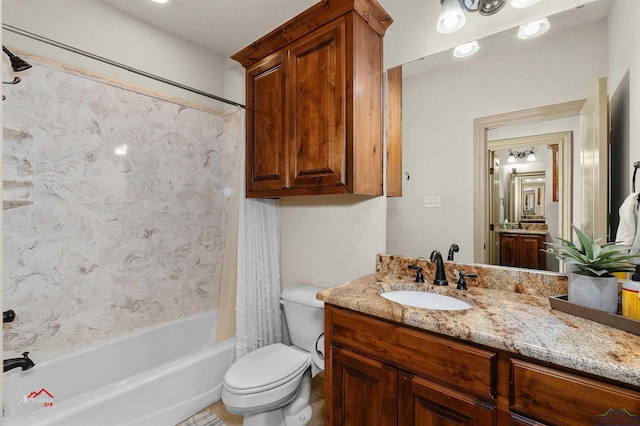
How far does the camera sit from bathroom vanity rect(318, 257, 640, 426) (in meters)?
0.80

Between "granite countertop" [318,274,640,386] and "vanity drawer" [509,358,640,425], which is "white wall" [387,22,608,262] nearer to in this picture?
"granite countertop" [318,274,640,386]

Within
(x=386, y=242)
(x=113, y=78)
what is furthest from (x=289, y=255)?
(x=113, y=78)

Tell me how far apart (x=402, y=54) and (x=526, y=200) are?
3.30 ft

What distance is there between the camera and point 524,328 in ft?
3.17

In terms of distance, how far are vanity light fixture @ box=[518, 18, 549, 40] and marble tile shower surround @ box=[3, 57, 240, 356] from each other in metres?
1.68

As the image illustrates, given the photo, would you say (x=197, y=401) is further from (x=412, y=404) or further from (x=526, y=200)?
(x=526, y=200)

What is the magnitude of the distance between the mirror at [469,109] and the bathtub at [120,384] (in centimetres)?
142

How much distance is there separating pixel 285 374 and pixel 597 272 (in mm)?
1395

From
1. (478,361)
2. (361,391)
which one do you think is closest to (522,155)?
(478,361)

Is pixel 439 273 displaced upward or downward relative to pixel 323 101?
downward

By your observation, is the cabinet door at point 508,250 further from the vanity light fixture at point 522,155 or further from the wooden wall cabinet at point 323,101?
the wooden wall cabinet at point 323,101

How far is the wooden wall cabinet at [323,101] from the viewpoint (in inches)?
60.9

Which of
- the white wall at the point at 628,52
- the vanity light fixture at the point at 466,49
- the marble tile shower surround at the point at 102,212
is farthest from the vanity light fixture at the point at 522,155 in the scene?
the marble tile shower surround at the point at 102,212

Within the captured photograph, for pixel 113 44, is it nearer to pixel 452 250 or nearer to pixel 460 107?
pixel 460 107
